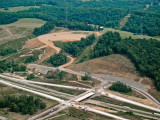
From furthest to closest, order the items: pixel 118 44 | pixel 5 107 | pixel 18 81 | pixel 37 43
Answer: pixel 37 43, pixel 118 44, pixel 18 81, pixel 5 107

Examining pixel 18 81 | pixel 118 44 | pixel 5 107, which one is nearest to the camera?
pixel 5 107

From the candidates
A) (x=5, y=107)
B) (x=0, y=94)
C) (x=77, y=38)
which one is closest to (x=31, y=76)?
(x=0, y=94)

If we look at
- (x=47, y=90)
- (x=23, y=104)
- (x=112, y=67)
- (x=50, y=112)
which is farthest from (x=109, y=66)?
(x=23, y=104)

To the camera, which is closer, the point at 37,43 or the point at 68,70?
the point at 68,70

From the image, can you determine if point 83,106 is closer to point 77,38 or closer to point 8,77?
point 8,77

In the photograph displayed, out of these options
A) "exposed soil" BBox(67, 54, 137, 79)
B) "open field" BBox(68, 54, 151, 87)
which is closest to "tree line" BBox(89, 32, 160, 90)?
"open field" BBox(68, 54, 151, 87)

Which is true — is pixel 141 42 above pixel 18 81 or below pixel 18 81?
above

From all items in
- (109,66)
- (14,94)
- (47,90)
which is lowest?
(47,90)

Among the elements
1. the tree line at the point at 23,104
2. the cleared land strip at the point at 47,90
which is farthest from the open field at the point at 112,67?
the tree line at the point at 23,104

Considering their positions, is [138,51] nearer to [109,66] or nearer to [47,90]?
[109,66]
